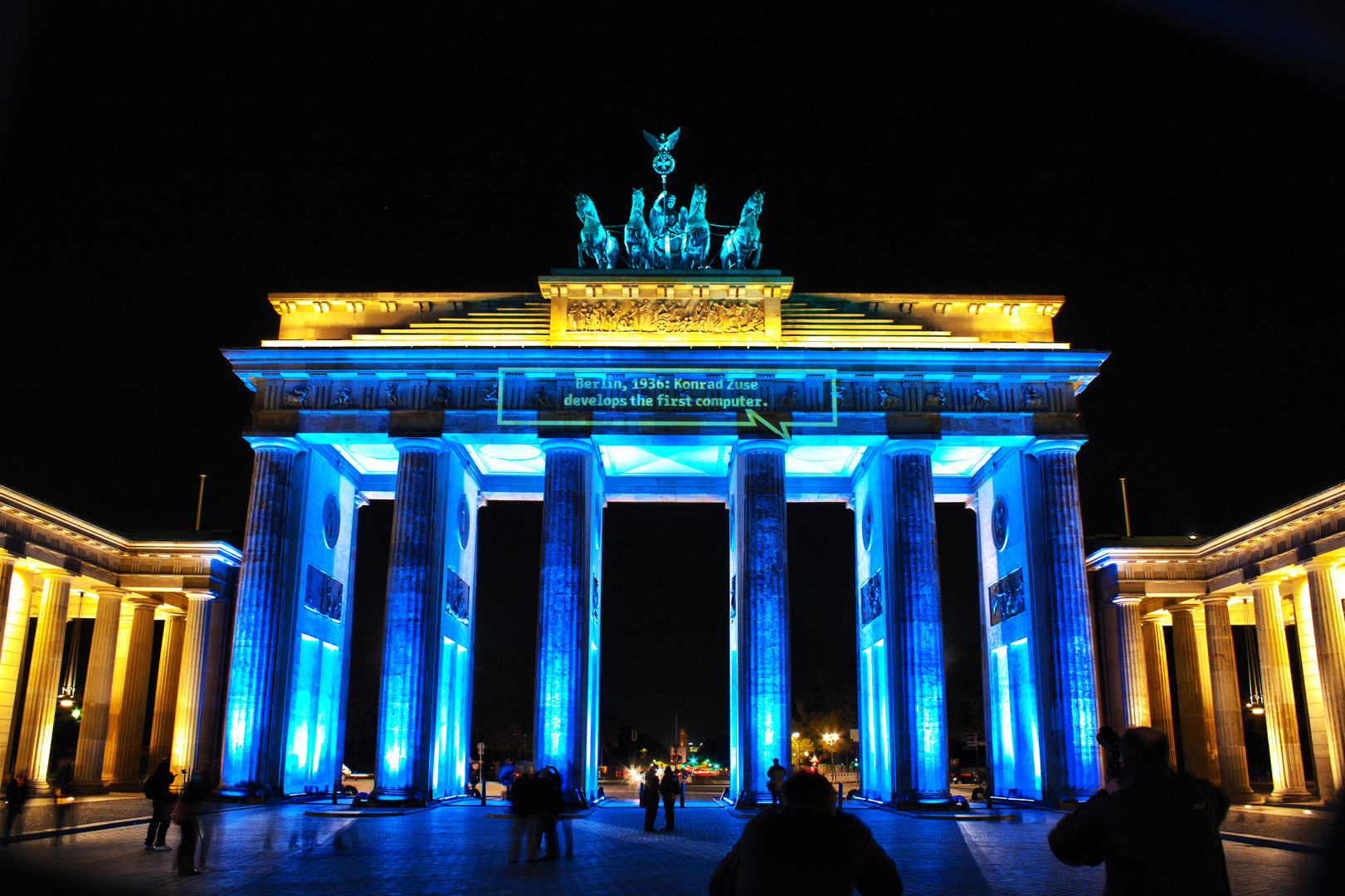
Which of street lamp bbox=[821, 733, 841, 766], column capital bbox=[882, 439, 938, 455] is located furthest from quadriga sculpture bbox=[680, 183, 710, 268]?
street lamp bbox=[821, 733, 841, 766]

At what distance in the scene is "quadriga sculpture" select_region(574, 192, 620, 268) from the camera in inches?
1361

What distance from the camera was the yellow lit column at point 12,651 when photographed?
3656cm

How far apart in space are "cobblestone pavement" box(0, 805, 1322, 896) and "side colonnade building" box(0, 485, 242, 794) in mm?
13635

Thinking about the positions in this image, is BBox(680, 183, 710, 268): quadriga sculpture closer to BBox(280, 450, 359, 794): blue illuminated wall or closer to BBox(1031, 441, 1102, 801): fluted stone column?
BBox(1031, 441, 1102, 801): fluted stone column

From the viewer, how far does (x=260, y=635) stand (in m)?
31.5

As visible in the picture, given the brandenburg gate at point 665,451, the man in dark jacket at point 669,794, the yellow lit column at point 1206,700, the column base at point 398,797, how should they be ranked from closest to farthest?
1. the man in dark jacket at point 669,794
2. the column base at point 398,797
3. the brandenburg gate at point 665,451
4. the yellow lit column at point 1206,700

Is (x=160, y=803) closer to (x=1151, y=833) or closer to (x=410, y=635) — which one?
(x=410, y=635)

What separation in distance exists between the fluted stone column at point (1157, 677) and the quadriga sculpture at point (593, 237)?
25395mm

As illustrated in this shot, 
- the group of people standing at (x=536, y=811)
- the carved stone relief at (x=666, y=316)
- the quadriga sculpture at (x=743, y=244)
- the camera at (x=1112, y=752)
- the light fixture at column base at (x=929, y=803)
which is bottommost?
the light fixture at column base at (x=929, y=803)

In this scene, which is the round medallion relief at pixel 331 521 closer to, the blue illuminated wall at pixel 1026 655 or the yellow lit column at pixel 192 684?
the yellow lit column at pixel 192 684

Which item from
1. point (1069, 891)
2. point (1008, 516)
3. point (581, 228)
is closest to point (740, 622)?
point (1008, 516)

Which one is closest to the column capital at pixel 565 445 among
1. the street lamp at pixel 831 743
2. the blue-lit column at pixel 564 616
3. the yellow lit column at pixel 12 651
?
the blue-lit column at pixel 564 616

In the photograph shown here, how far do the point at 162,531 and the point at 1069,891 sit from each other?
3854cm

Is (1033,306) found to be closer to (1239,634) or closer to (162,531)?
(1239,634)
